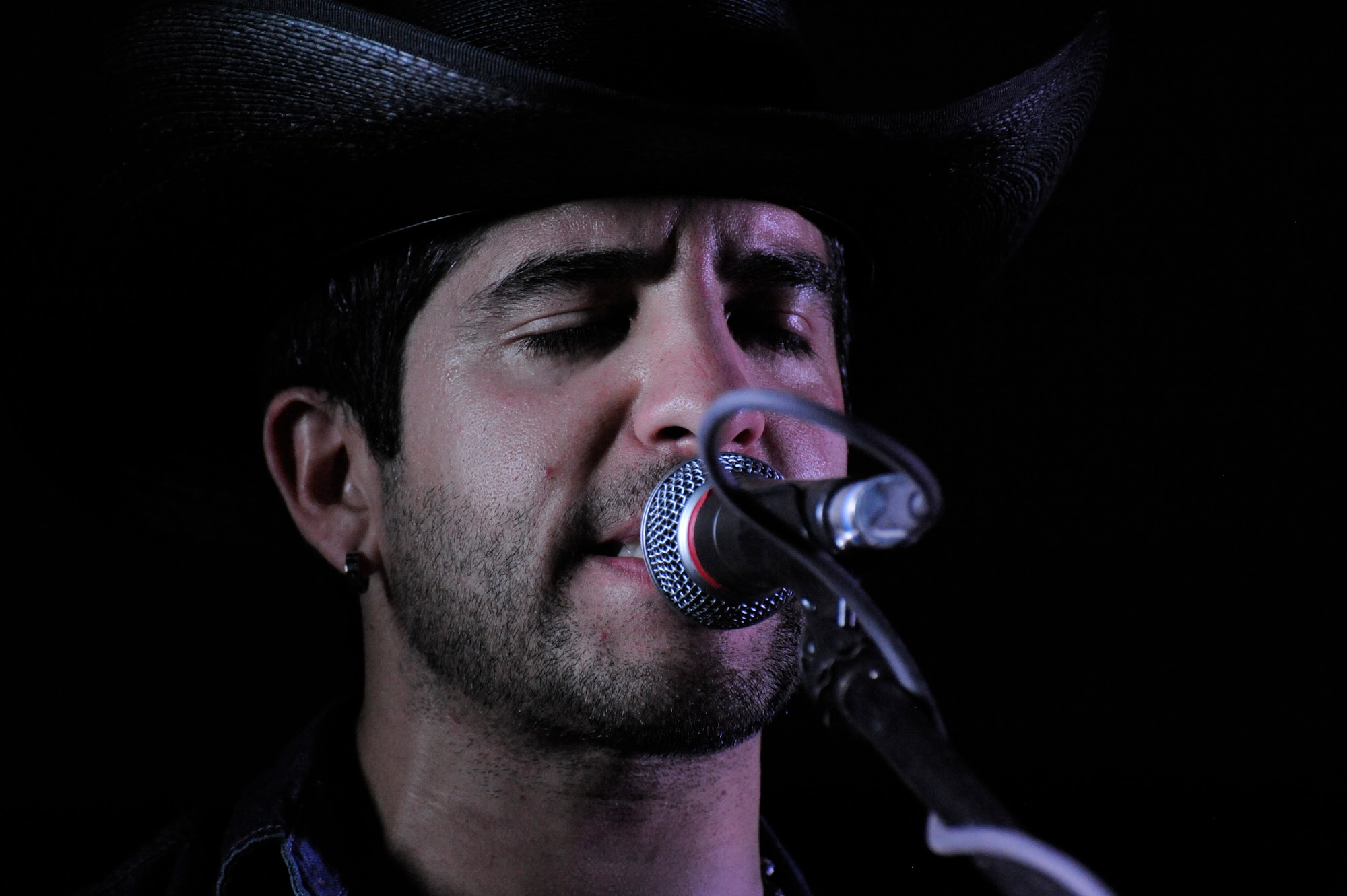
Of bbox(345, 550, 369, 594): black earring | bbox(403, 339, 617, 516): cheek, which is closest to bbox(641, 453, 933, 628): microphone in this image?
bbox(403, 339, 617, 516): cheek

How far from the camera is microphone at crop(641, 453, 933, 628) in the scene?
2.45ft

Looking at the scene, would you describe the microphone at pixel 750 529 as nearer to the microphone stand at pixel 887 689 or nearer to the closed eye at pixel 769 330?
the microphone stand at pixel 887 689

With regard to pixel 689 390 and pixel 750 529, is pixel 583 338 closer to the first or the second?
pixel 689 390

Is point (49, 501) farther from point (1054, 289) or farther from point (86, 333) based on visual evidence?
point (1054, 289)

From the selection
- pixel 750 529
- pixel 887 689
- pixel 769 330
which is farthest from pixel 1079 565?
pixel 887 689

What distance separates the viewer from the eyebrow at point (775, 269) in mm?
1604

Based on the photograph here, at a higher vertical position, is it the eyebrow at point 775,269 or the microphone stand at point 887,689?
the microphone stand at point 887,689

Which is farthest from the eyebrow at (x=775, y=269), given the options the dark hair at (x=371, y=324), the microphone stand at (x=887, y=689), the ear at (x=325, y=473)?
the microphone stand at (x=887, y=689)

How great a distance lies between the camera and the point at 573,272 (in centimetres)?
154

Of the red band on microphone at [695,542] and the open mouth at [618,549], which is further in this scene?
the open mouth at [618,549]

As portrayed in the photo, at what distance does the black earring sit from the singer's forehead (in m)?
0.45

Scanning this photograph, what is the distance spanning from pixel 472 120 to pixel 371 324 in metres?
0.41

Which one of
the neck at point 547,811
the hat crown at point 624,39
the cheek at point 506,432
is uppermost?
the hat crown at point 624,39

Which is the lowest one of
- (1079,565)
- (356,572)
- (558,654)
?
(1079,565)
